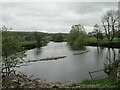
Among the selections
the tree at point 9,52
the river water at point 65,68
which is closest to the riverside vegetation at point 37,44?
the tree at point 9,52

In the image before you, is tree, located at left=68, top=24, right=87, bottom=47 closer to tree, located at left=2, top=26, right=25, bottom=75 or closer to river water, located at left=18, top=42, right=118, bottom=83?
river water, located at left=18, top=42, right=118, bottom=83

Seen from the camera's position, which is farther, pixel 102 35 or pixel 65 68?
pixel 102 35

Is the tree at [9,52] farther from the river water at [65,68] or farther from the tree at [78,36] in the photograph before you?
the tree at [78,36]

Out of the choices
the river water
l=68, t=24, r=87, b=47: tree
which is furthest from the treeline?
the river water

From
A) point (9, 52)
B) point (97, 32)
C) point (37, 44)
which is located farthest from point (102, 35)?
point (9, 52)

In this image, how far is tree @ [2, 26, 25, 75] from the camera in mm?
12219

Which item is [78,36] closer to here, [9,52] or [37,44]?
[37,44]

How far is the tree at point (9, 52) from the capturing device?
12.2m

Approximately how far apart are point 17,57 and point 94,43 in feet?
195

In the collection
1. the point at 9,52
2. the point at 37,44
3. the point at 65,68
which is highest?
the point at 9,52

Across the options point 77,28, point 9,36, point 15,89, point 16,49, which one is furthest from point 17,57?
point 77,28

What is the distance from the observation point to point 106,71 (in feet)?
54.0

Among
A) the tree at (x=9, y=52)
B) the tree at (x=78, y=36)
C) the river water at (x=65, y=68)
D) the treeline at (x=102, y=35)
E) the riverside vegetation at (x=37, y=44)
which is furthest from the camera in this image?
the tree at (x=78, y=36)

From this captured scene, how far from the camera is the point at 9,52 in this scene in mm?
12469
